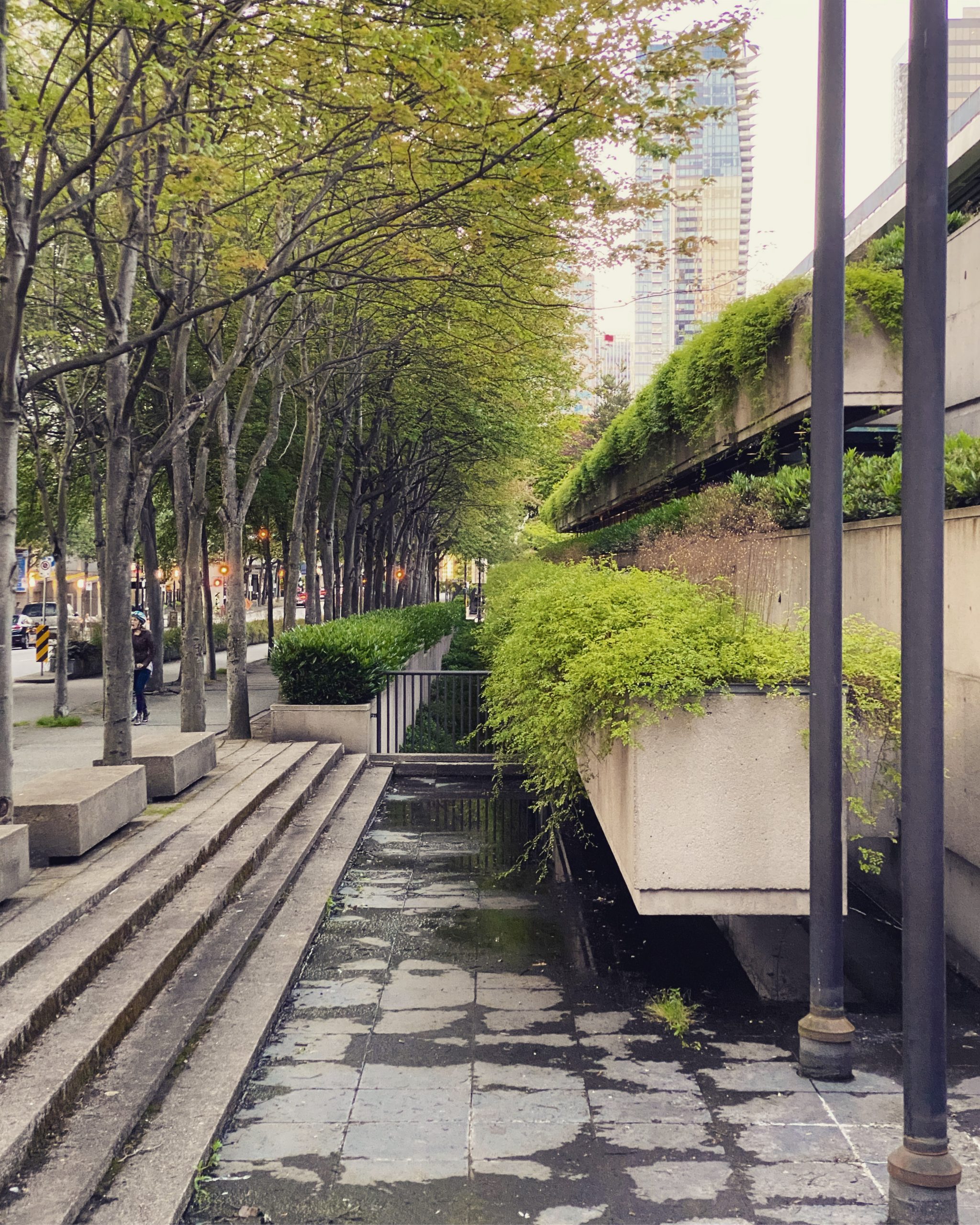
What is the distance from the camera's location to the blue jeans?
1897 cm

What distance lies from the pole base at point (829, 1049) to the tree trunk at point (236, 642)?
11189 millimetres

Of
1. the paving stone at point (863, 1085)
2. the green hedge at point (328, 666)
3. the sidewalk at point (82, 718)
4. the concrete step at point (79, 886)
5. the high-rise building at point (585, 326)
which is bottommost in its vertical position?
the paving stone at point (863, 1085)

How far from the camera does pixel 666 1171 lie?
15.3 feet

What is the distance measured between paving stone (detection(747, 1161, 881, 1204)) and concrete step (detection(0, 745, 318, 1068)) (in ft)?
10.9

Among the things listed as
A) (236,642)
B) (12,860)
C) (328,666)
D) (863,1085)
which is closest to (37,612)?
(236,642)

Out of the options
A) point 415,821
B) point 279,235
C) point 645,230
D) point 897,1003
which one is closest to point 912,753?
point 897,1003

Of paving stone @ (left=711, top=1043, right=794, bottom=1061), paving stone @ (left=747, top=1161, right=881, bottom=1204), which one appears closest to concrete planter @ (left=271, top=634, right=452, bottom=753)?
paving stone @ (left=711, top=1043, right=794, bottom=1061)

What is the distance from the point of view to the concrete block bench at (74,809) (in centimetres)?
769

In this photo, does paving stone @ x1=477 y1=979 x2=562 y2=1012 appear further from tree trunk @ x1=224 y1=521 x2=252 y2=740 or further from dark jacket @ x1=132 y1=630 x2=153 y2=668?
dark jacket @ x1=132 y1=630 x2=153 y2=668

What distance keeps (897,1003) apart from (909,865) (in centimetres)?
339

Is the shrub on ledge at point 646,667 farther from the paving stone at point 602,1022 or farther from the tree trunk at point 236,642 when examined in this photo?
the tree trunk at point 236,642

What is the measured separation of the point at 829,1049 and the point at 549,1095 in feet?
4.89

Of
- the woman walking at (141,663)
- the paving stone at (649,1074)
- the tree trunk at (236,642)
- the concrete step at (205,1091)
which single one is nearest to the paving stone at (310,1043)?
the concrete step at (205,1091)

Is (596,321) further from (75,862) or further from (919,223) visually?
(919,223)
